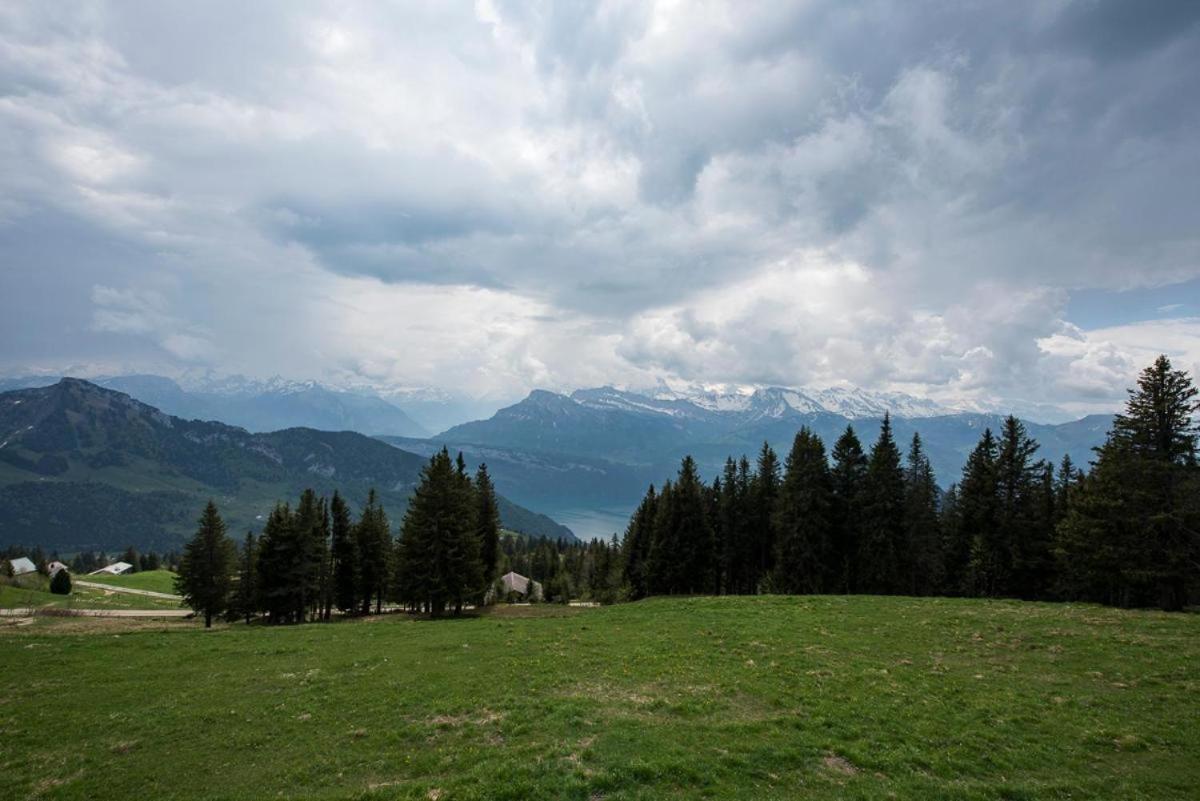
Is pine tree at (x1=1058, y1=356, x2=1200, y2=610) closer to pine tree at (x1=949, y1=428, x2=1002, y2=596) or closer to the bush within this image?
pine tree at (x1=949, y1=428, x2=1002, y2=596)

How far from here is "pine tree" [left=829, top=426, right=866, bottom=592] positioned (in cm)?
4700

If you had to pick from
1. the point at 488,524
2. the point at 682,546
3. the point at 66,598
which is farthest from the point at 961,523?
the point at 66,598

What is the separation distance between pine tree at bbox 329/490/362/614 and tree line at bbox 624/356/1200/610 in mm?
28898

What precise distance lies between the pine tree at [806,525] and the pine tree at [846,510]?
1103 millimetres

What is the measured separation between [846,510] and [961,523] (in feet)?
35.2

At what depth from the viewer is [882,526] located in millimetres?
45000

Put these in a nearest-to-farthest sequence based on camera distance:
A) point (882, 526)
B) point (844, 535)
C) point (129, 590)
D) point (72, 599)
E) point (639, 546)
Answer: point (882, 526) < point (844, 535) < point (639, 546) < point (72, 599) < point (129, 590)

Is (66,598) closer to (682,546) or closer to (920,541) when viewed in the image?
(682,546)

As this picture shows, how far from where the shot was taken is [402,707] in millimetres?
15680

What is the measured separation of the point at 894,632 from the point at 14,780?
2907 cm

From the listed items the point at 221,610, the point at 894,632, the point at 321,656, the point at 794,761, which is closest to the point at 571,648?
the point at 321,656

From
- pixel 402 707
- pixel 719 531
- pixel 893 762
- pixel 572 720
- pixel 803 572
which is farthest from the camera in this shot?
pixel 719 531

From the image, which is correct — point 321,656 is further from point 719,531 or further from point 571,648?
point 719,531

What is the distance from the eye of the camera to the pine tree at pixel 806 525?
152ft
